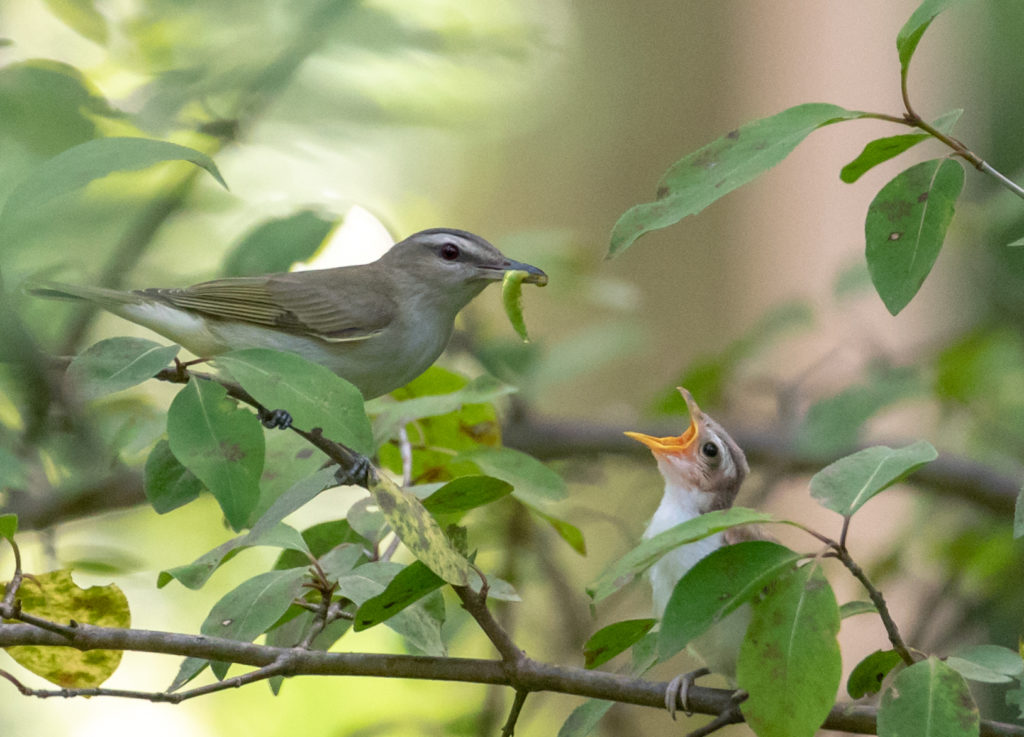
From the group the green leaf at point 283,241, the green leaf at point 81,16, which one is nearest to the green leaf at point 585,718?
the green leaf at point 283,241

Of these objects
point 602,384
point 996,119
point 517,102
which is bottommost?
point 602,384

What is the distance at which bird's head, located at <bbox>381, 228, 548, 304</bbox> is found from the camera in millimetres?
1970

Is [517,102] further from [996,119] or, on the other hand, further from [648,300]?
[996,119]

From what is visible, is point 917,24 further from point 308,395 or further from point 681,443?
point 681,443

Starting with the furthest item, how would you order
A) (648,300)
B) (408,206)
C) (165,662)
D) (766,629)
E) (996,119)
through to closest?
(996,119) < (648,300) < (408,206) < (165,662) < (766,629)

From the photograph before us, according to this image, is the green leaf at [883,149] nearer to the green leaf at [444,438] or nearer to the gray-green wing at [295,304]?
the green leaf at [444,438]

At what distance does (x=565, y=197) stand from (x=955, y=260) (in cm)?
182

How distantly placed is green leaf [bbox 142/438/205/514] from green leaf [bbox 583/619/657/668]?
1.44 ft

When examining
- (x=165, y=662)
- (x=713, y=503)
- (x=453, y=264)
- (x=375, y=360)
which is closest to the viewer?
(x=375, y=360)

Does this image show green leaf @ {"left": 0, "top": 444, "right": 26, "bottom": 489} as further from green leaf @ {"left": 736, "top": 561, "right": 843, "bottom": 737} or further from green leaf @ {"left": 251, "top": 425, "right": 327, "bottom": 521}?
green leaf @ {"left": 736, "top": 561, "right": 843, "bottom": 737}

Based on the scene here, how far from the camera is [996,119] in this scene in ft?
15.7

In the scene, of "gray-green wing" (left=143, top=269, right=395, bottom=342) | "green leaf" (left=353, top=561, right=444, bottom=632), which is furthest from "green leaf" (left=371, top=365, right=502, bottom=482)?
"green leaf" (left=353, top=561, right=444, bottom=632)

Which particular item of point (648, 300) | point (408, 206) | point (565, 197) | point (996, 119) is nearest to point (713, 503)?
point (408, 206)

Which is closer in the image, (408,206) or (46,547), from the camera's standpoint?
(46,547)
